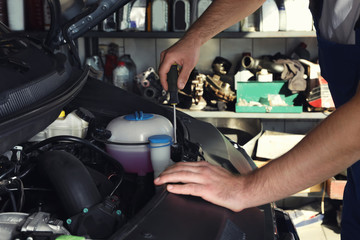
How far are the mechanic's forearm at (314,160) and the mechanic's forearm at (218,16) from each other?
1.93 feet

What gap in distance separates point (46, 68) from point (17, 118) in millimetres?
259

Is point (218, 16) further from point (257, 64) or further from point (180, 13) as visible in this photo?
point (257, 64)

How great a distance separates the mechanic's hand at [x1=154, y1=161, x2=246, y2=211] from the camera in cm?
87

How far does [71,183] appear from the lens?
2.75 ft

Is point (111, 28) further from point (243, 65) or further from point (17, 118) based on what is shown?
point (17, 118)

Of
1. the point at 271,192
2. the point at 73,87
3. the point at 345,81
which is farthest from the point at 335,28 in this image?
the point at 73,87

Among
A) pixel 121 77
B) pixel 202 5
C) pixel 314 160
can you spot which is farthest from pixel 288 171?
pixel 121 77

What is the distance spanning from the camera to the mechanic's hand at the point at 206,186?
0.87 m

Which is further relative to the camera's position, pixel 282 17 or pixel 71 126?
pixel 282 17

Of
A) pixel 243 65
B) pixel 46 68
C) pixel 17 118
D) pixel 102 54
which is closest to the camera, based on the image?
pixel 17 118

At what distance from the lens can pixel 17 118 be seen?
2.54 feet

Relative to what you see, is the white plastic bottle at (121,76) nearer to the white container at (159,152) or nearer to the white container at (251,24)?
the white container at (251,24)

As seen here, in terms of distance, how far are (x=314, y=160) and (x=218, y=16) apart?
2.25ft

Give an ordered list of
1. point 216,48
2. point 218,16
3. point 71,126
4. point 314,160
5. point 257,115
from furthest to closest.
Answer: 1. point 216,48
2. point 257,115
3. point 218,16
4. point 71,126
5. point 314,160
